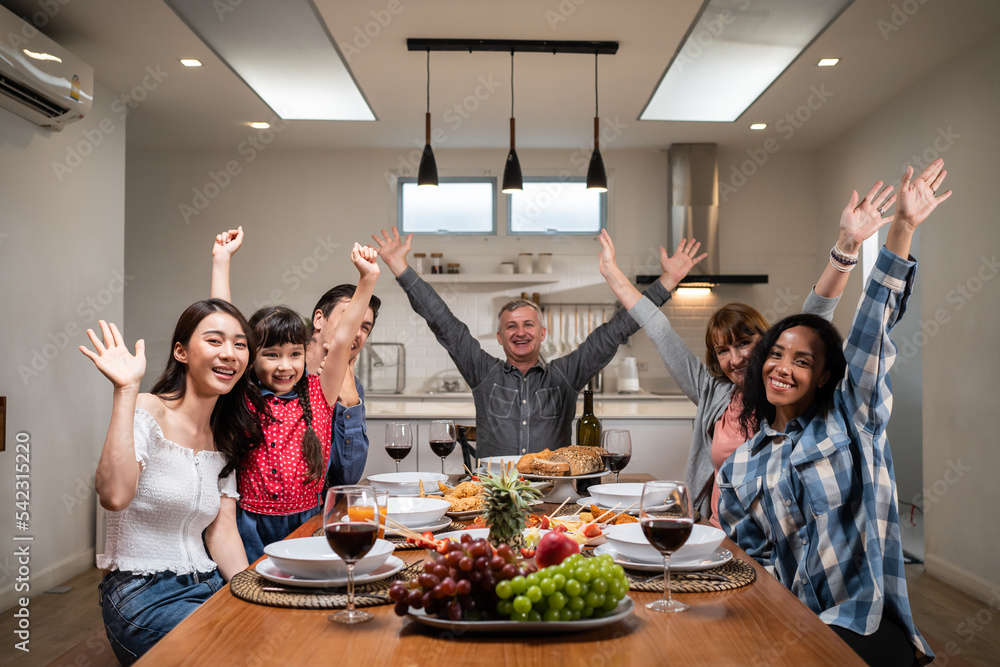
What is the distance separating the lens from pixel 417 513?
5.31 feet

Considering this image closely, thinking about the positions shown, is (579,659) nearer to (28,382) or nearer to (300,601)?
(300,601)

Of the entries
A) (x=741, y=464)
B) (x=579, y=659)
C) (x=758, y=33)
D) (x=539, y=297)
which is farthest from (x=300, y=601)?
(x=539, y=297)

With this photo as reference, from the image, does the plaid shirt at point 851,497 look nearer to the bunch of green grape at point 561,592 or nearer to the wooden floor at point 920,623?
the bunch of green grape at point 561,592

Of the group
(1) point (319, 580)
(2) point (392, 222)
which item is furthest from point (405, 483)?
(2) point (392, 222)

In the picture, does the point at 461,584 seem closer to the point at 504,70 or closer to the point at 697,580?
the point at 697,580

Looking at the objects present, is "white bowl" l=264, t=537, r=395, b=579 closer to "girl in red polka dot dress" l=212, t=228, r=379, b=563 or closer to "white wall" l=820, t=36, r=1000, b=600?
"girl in red polka dot dress" l=212, t=228, r=379, b=563

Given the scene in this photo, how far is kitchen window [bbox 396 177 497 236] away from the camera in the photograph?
6266 millimetres

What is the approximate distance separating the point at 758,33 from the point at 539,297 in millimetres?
2884

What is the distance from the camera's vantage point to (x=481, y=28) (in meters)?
3.81

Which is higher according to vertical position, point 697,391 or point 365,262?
point 365,262

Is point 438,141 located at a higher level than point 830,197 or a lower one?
higher

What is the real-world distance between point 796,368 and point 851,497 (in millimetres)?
309

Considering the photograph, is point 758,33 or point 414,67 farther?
point 414,67
